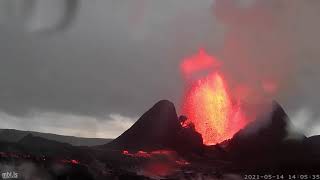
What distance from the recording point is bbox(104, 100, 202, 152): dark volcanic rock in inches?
6658

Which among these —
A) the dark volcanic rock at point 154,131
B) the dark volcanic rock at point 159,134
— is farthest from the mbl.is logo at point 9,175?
the dark volcanic rock at point 154,131

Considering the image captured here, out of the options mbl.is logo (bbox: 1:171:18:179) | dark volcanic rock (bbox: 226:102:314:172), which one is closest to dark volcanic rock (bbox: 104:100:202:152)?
dark volcanic rock (bbox: 226:102:314:172)

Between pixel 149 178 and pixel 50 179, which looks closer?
pixel 50 179

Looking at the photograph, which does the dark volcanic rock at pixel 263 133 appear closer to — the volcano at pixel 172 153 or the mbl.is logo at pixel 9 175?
the volcano at pixel 172 153

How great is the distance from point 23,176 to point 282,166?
77338mm

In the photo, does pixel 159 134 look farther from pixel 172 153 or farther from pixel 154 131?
pixel 172 153

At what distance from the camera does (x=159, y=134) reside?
586 feet

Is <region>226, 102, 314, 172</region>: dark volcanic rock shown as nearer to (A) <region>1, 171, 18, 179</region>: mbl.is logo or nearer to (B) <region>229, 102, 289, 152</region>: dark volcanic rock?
(B) <region>229, 102, 289, 152</region>: dark volcanic rock

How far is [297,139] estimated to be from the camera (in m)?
186

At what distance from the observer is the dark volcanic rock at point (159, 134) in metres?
169

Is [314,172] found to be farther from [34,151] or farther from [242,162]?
[34,151]

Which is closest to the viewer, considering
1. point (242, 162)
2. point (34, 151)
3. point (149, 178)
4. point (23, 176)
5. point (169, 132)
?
point (23, 176)

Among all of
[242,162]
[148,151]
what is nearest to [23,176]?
[148,151]

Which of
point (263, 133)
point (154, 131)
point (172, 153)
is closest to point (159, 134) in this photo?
point (154, 131)
